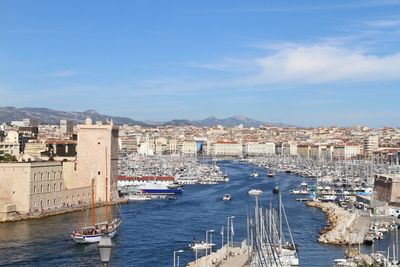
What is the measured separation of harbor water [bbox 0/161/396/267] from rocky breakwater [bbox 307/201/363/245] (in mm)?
314

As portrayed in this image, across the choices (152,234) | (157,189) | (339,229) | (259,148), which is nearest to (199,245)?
(152,234)

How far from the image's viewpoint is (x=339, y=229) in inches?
722

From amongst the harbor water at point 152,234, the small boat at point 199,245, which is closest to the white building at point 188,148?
the harbor water at point 152,234

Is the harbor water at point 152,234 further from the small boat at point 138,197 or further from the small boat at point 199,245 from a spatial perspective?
the small boat at point 138,197

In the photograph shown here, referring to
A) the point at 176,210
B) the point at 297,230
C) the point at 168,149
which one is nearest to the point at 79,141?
the point at 176,210

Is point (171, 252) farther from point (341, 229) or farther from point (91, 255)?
point (341, 229)

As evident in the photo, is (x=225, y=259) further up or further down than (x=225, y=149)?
further down

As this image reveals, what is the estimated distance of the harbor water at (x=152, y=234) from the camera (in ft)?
48.7

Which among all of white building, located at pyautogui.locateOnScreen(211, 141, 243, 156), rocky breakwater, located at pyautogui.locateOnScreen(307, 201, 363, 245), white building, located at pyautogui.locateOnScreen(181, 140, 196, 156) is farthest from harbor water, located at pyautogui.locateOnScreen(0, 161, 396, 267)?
white building, located at pyautogui.locateOnScreen(211, 141, 243, 156)

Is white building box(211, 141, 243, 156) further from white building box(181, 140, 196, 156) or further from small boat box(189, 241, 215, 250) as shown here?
small boat box(189, 241, 215, 250)

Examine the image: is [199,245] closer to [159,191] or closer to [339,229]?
[339,229]

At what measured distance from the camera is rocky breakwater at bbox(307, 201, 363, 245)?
1686 centimetres

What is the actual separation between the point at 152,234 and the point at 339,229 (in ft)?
16.6

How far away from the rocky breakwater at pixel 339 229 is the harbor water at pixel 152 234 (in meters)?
0.31
